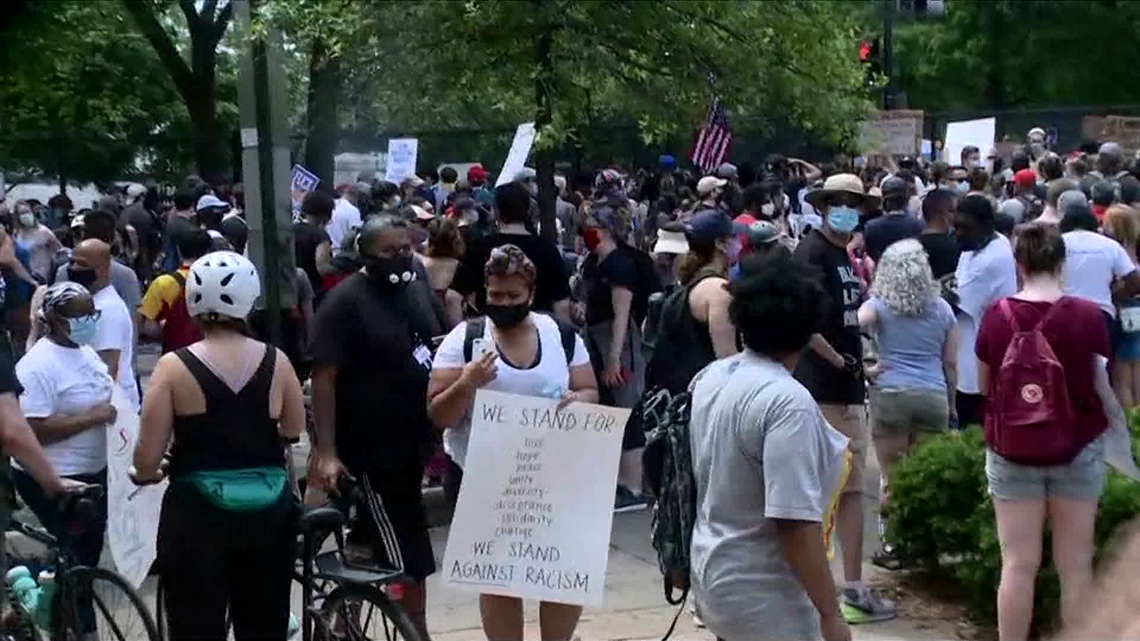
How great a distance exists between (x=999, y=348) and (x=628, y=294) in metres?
3.72

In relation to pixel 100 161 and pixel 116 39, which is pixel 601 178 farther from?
pixel 100 161

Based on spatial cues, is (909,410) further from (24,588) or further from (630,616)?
(24,588)

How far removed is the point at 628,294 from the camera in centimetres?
977

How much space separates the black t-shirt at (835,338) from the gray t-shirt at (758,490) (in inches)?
Answer: 115

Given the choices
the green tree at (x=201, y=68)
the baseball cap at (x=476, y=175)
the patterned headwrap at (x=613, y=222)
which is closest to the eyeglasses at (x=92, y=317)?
the patterned headwrap at (x=613, y=222)

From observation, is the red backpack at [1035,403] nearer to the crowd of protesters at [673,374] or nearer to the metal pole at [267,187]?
the crowd of protesters at [673,374]

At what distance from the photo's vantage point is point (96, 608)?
639 centimetres

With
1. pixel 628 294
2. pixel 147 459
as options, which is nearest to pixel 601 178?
pixel 628 294

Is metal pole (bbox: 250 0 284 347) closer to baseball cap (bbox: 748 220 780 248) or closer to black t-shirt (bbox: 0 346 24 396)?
baseball cap (bbox: 748 220 780 248)

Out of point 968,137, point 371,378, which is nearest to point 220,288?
point 371,378

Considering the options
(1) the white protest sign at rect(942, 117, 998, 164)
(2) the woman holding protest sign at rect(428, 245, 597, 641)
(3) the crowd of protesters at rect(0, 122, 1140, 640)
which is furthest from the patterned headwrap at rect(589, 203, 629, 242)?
(1) the white protest sign at rect(942, 117, 998, 164)

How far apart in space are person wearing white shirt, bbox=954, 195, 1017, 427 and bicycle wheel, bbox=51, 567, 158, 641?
16.2 feet

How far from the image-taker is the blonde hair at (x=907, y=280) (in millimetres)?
7973

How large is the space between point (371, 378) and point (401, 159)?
13951 millimetres
